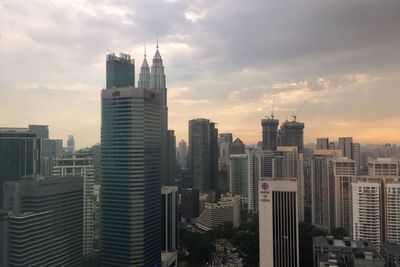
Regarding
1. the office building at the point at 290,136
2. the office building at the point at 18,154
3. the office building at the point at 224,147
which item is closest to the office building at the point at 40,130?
the office building at the point at 18,154

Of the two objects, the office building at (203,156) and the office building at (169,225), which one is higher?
the office building at (203,156)

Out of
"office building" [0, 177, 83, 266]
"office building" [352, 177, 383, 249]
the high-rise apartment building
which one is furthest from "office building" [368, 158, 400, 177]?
"office building" [0, 177, 83, 266]

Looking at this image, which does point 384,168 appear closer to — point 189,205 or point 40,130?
point 189,205

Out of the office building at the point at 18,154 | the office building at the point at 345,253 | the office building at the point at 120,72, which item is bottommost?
the office building at the point at 345,253

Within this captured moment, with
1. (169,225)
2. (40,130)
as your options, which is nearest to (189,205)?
(169,225)

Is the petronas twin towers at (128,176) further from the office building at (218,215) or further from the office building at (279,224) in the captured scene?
the office building at (218,215)
